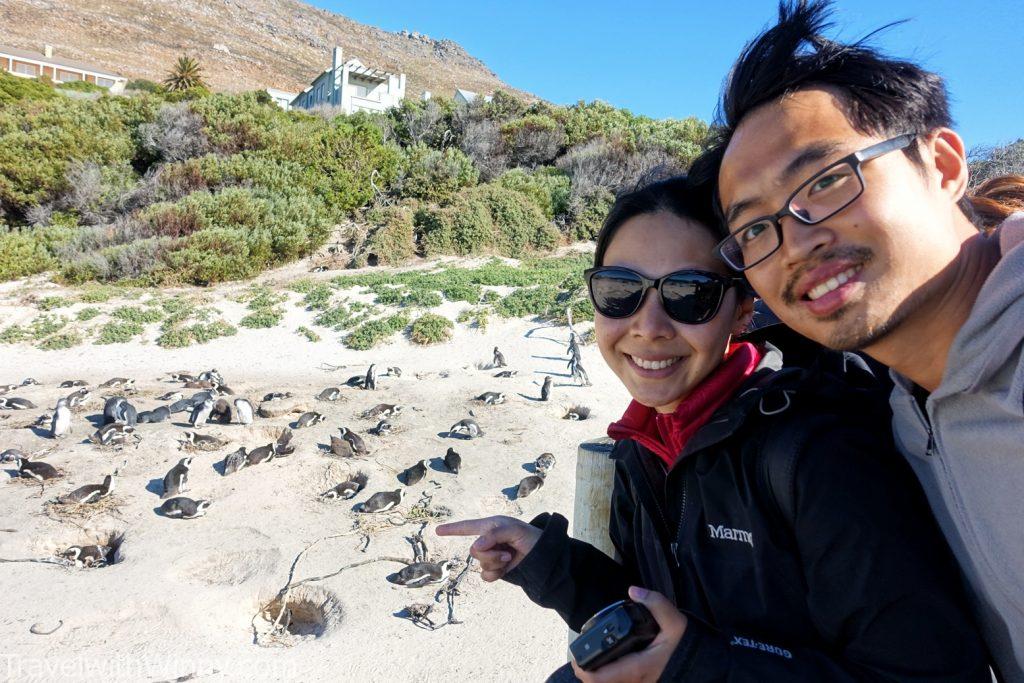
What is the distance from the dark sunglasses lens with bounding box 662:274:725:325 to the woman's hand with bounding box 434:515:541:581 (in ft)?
2.38

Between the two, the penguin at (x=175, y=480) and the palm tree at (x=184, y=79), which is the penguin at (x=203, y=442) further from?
the palm tree at (x=184, y=79)

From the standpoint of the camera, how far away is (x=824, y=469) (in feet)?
3.73

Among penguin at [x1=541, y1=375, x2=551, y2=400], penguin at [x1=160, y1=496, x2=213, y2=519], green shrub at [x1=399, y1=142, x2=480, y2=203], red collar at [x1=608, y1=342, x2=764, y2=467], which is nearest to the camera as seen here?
red collar at [x1=608, y1=342, x2=764, y2=467]

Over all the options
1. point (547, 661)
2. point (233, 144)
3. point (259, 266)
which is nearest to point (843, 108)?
point (547, 661)

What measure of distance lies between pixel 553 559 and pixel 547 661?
6.91 ft

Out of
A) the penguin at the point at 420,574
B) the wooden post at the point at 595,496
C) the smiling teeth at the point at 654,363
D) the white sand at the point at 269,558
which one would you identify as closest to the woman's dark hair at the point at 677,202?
the smiling teeth at the point at 654,363

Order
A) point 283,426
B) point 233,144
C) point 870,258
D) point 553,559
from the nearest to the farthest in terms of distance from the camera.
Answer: point 870,258 → point 553,559 → point 283,426 → point 233,144

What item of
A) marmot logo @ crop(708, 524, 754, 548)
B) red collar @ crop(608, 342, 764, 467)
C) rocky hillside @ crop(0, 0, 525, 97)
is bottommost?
marmot logo @ crop(708, 524, 754, 548)

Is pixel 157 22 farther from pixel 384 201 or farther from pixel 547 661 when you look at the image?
pixel 547 661

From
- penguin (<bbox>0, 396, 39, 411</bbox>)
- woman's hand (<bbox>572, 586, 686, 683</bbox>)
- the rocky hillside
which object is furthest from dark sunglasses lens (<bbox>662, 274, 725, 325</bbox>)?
the rocky hillside

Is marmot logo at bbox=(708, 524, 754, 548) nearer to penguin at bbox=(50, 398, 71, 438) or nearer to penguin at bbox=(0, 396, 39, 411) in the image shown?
penguin at bbox=(50, 398, 71, 438)

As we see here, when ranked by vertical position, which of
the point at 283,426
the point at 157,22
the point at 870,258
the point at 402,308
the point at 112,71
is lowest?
the point at 283,426

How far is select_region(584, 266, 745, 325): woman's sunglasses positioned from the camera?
5.06 feet

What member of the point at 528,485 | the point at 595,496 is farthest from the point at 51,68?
the point at 595,496
